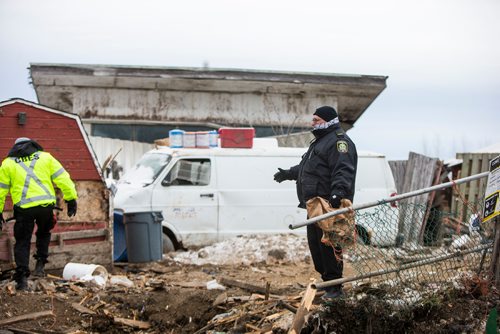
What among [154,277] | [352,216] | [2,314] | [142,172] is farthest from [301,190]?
[142,172]

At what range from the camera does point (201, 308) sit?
272 inches

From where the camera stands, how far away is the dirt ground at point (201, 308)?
535 centimetres

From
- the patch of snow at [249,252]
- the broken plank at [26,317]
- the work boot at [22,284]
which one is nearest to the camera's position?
the broken plank at [26,317]

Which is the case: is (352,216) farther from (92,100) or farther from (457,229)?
(92,100)

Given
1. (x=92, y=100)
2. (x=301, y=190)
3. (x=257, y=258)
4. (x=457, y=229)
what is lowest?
(x=257, y=258)

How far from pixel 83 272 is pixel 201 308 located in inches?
94.7

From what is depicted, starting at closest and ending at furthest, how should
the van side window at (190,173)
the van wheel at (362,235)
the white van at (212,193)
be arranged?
the van wheel at (362,235)
the white van at (212,193)
the van side window at (190,173)

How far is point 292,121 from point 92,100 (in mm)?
5145

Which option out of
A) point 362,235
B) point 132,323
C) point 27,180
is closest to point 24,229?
point 27,180

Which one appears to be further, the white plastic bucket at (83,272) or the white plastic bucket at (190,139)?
the white plastic bucket at (190,139)

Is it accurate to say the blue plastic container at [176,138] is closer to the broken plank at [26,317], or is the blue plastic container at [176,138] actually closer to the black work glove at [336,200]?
the broken plank at [26,317]

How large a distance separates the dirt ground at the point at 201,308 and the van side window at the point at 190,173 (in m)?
1.92

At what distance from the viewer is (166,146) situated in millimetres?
12477

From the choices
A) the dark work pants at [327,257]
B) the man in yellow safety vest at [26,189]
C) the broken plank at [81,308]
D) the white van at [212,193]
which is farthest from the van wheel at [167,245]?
the dark work pants at [327,257]
